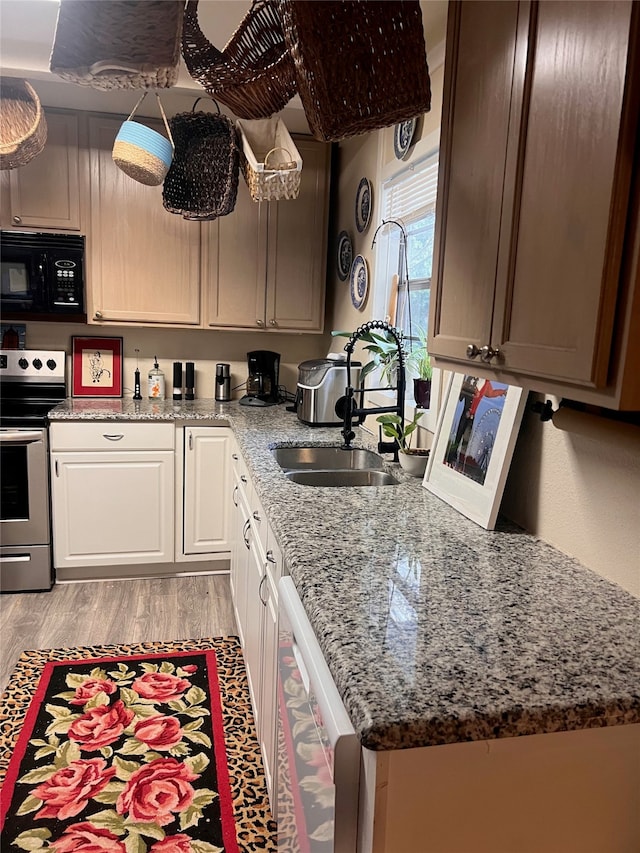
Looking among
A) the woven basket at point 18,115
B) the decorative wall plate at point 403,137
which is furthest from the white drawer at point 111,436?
the decorative wall plate at point 403,137

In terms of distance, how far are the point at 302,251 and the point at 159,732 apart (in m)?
2.66

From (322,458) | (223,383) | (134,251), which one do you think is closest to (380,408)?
(322,458)

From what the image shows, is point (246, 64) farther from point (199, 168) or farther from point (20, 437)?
point (20, 437)

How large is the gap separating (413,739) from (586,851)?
44 cm

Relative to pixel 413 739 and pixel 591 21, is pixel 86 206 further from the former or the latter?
pixel 413 739

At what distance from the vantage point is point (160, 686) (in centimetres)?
248

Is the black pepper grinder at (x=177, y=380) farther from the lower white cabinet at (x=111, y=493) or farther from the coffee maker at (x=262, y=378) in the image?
the lower white cabinet at (x=111, y=493)

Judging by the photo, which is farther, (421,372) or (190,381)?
(190,381)

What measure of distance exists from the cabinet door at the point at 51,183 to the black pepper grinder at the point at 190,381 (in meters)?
1.01

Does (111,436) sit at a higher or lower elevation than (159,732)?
higher

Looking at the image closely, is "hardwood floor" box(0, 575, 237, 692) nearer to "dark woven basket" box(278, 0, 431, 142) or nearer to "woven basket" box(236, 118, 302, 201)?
"woven basket" box(236, 118, 302, 201)

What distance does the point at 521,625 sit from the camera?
116 centimetres

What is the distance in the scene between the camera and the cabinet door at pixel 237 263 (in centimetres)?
364

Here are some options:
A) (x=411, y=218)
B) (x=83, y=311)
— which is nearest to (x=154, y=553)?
(x=83, y=311)
